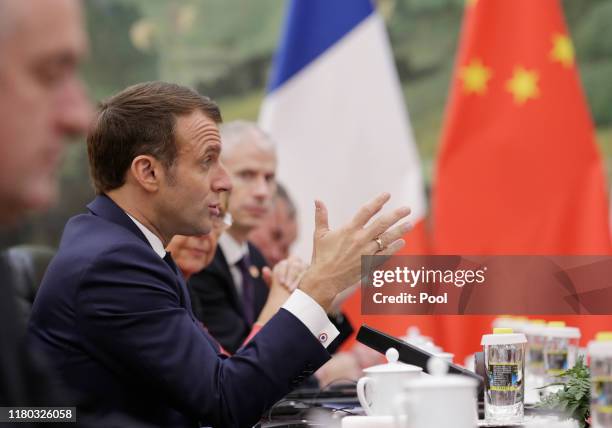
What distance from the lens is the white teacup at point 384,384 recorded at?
1.71 m

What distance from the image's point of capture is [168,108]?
200cm

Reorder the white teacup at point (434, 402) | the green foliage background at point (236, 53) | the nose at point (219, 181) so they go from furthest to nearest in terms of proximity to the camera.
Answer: the green foliage background at point (236, 53), the nose at point (219, 181), the white teacup at point (434, 402)

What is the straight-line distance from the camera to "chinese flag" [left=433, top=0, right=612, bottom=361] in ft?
15.6

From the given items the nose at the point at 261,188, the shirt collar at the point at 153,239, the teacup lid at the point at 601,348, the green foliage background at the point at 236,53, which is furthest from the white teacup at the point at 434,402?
the green foliage background at the point at 236,53

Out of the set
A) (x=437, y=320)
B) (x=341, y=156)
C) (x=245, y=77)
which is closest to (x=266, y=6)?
(x=245, y=77)

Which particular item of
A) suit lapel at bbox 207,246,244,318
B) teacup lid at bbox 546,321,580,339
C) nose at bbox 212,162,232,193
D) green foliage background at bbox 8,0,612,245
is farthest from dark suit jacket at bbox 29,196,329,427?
green foliage background at bbox 8,0,612,245

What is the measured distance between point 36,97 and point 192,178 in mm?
983

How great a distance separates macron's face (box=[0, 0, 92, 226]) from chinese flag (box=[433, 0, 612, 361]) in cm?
369

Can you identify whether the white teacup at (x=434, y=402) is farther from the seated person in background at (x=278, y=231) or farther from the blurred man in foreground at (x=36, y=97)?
the seated person in background at (x=278, y=231)

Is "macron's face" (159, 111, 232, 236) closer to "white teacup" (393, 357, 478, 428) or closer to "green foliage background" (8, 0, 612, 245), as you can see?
"white teacup" (393, 357, 478, 428)

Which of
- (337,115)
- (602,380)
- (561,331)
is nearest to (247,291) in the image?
(561,331)

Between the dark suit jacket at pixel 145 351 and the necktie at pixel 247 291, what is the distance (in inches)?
62.6

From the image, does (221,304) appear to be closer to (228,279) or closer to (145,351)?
(228,279)

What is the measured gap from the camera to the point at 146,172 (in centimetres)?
198
